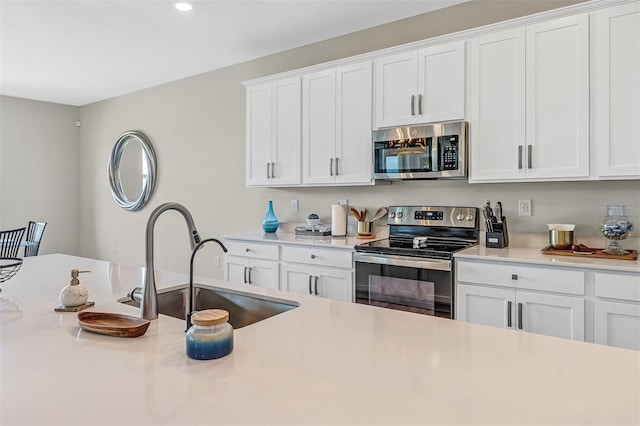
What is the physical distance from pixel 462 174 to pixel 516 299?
86 cm

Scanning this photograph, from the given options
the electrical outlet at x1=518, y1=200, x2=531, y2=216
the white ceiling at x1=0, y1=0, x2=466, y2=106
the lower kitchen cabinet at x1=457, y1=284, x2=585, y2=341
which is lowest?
the lower kitchen cabinet at x1=457, y1=284, x2=585, y2=341

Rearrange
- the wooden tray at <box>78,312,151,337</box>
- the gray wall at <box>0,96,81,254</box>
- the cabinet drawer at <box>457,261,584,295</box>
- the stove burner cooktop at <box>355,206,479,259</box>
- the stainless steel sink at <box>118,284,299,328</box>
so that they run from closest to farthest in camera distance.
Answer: the wooden tray at <box>78,312,151,337</box>
the stainless steel sink at <box>118,284,299,328</box>
the cabinet drawer at <box>457,261,584,295</box>
the stove burner cooktop at <box>355,206,479,259</box>
the gray wall at <box>0,96,81,254</box>

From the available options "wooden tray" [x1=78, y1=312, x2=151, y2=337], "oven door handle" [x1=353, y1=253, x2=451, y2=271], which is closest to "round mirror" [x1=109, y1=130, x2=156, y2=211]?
"oven door handle" [x1=353, y1=253, x2=451, y2=271]

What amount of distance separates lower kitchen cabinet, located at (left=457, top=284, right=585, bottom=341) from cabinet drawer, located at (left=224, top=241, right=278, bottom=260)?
4.86 feet

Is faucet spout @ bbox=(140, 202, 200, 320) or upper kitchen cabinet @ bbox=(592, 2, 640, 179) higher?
A: upper kitchen cabinet @ bbox=(592, 2, 640, 179)

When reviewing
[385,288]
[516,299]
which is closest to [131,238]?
[385,288]

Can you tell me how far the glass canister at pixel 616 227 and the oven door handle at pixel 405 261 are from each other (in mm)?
894

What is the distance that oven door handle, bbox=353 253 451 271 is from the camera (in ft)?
8.05

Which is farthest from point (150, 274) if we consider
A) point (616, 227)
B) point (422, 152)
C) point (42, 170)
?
point (42, 170)

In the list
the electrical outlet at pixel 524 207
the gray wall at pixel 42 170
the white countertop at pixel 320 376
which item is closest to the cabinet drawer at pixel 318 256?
the electrical outlet at pixel 524 207

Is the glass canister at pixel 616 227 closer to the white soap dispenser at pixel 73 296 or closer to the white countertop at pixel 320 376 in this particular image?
the white countertop at pixel 320 376

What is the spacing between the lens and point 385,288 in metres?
2.70

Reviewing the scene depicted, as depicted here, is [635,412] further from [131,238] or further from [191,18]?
[131,238]

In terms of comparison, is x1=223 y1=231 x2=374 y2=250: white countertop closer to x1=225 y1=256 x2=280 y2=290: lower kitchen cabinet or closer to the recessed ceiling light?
x1=225 y1=256 x2=280 y2=290: lower kitchen cabinet
